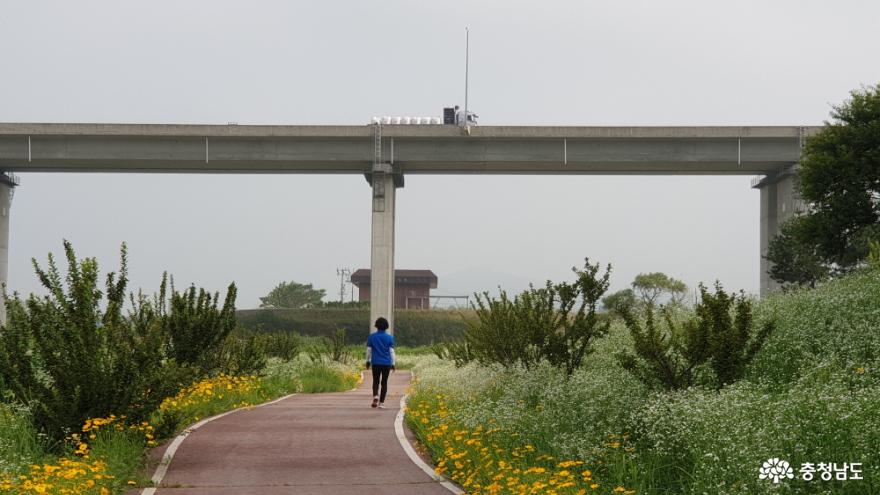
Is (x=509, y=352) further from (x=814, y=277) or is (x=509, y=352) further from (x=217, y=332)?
(x=814, y=277)

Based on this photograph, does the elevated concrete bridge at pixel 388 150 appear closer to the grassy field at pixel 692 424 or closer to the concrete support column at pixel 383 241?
the concrete support column at pixel 383 241

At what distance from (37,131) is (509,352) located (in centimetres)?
3811

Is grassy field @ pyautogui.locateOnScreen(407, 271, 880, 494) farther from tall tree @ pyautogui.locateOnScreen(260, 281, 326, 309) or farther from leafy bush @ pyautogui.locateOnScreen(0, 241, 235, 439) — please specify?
tall tree @ pyautogui.locateOnScreen(260, 281, 326, 309)

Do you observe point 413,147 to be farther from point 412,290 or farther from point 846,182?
point 412,290

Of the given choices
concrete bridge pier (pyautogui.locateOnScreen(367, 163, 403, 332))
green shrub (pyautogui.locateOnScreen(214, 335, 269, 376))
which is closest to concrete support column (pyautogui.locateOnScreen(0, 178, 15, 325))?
concrete bridge pier (pyautogui.locateOnScreen(367, 163, 403, 332))

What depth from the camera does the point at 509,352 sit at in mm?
19172

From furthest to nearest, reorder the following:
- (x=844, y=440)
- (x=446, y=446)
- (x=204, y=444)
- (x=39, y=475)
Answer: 1. (x=204, y=444)
2. (x=446, y=446)
3. (x=39, y=475)
4. (x=844, y=440)

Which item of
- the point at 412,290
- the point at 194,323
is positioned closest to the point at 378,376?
the point at 194,323

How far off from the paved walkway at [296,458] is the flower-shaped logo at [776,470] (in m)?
3.69

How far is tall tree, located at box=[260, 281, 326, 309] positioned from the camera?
4675 inches

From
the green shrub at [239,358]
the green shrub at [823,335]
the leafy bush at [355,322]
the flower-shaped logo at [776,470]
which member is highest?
the green shrub at [823,335]

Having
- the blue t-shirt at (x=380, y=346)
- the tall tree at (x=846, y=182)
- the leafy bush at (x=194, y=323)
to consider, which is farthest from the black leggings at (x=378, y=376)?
the tall tree at (x=846, y=182)

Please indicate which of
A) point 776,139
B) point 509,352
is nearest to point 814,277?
point 776,139

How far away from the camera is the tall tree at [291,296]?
11875cm
